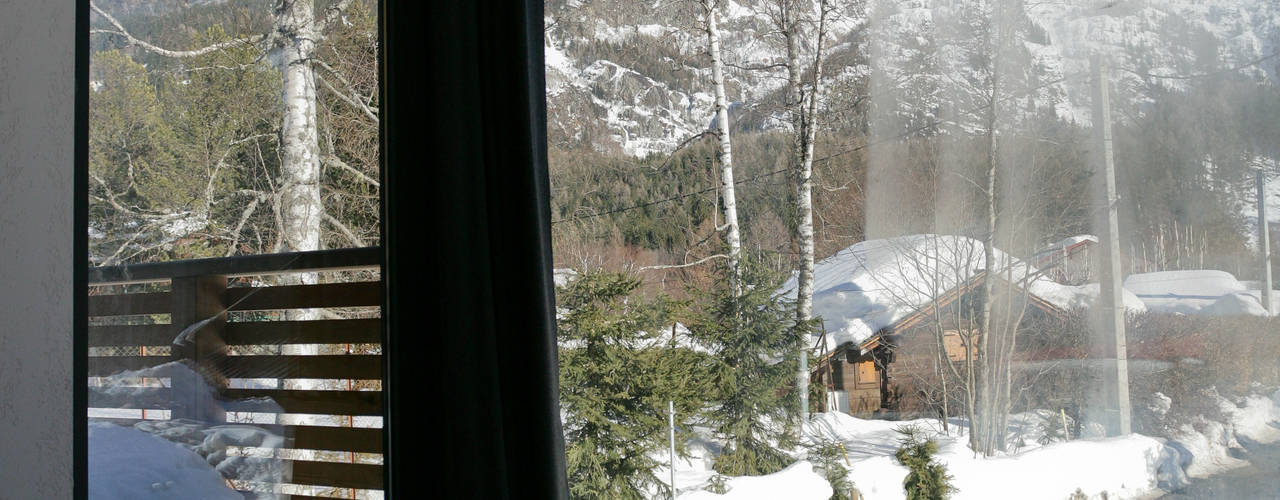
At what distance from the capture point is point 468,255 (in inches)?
86.7

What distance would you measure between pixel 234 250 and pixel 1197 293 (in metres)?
2.24

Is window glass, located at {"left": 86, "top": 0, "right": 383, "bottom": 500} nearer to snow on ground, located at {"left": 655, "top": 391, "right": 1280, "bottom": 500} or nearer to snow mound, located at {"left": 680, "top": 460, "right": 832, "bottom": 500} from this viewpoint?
snow mound, located at {"left": 680, "top": 460, "right": 832, "bottom": 500}

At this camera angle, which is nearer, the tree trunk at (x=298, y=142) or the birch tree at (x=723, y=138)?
the tree trunk at (x=298, y=142)

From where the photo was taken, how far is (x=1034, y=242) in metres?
2.09

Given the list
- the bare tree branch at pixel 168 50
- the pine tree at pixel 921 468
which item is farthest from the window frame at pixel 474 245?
the pine tree at pixel 921 468

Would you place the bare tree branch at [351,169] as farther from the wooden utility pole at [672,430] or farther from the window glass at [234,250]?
the wooden utility pole at [672,430]

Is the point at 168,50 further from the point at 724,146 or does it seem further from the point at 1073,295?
the point at 1073,295

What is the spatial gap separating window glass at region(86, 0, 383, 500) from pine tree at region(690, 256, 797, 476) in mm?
1024

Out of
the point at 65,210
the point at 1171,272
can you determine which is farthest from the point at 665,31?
the point at 65,210

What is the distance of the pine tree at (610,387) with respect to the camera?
2.73 metres

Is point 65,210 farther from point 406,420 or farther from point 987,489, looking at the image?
point 987,489

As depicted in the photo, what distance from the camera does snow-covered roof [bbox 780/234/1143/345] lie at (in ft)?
6.88

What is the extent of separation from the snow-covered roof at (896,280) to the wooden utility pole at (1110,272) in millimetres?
47

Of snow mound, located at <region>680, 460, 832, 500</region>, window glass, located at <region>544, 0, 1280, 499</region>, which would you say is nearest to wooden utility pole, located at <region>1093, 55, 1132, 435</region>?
window glass, located at <region>544, 0, 1280, 499</region>
